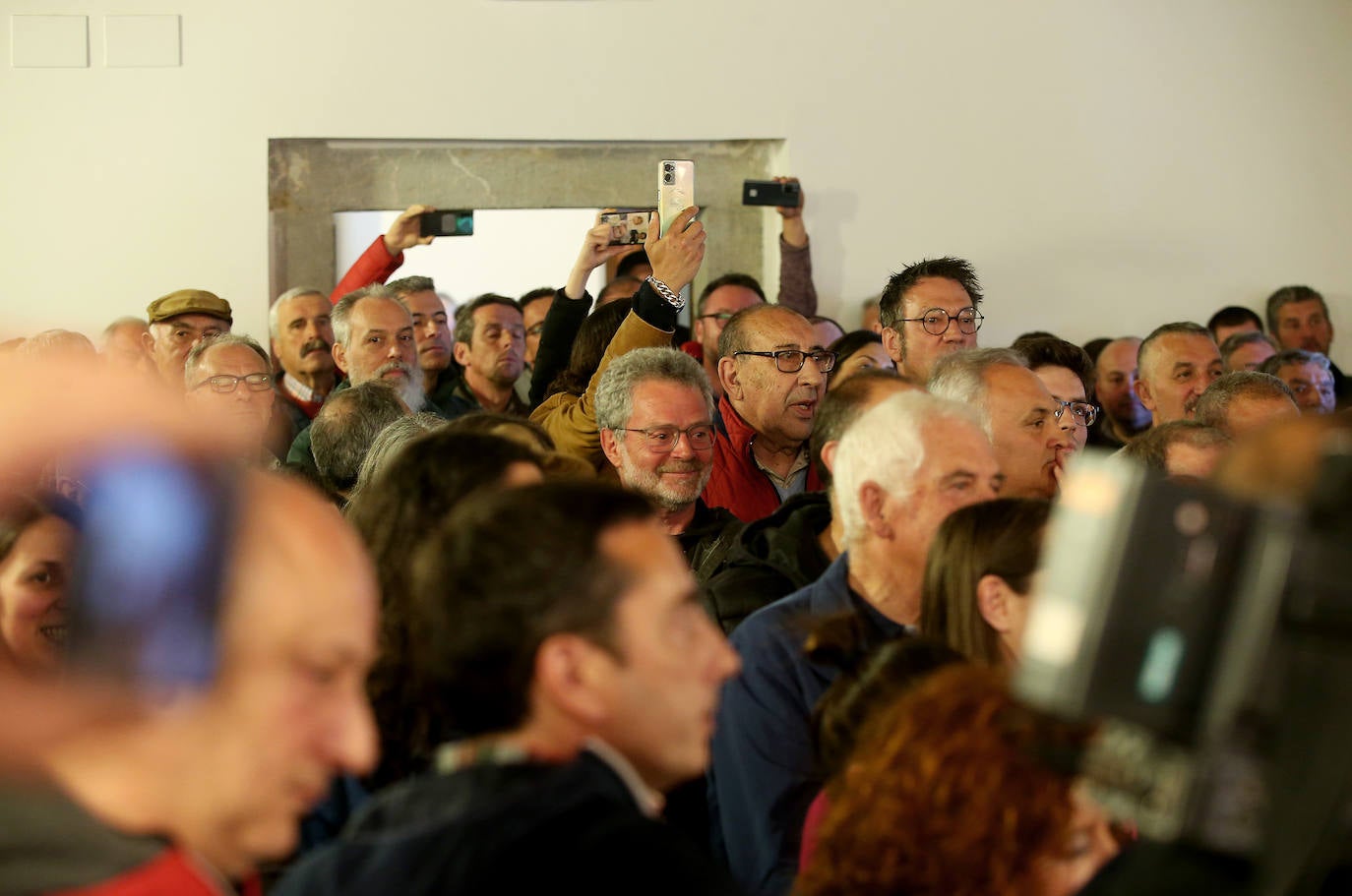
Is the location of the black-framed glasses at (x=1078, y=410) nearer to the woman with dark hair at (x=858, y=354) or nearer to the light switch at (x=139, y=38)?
the woman with dark hair at (x=858, y=354)

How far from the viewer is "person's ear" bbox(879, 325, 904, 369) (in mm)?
4574

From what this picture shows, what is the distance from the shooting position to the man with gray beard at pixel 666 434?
3643 mm

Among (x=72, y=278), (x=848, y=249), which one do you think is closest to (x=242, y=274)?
(x=72, y=278)

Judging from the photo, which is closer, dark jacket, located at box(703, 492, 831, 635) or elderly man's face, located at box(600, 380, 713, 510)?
dark jacket, located at box(703, 492, 831, 635)

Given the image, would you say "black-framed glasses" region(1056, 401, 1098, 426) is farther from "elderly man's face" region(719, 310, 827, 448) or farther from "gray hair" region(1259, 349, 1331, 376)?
"gray hair" region(1259, 349, 1331, 376)

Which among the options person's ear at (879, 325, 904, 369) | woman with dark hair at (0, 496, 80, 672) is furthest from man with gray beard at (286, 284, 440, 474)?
woman with dark hair at (0, 496, 80, 672)

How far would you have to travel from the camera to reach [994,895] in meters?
1.53

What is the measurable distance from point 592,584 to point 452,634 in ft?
0.48

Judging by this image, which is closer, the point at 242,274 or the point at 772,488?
the point at 772,488

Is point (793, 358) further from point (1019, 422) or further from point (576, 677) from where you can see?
point (576, 677)

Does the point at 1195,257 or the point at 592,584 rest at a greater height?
the point at 1195,257

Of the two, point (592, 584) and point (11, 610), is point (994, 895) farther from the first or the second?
point (11, 610)

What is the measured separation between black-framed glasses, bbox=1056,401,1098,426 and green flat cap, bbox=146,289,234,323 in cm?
293

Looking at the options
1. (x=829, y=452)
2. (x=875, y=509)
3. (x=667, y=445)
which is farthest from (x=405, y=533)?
(x=667, y=445)
